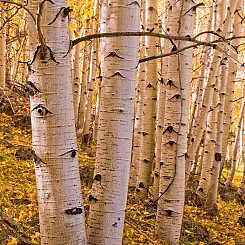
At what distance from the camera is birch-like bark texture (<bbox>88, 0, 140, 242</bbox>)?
235cm

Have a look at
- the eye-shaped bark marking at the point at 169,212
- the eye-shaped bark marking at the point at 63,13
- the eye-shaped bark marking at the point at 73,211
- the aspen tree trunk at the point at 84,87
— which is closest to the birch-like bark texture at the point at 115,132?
the eye-shaped bark marking at the point at 73,211

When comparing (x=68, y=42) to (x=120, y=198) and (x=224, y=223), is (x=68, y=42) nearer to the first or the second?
(x=120, y=198)

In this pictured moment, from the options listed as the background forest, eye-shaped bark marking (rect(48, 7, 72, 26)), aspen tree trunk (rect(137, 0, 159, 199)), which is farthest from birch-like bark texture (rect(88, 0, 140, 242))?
aspen tree trunk (rect(137, 0, 159, 199))

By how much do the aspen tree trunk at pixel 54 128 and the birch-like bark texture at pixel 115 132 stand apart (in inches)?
11.2

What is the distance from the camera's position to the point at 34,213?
15.0 ft

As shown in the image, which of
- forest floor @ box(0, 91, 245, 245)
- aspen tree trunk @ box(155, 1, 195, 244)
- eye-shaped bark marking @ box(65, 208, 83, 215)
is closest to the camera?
eye-shaped bark marking @ box(65, 208, 83, 215)

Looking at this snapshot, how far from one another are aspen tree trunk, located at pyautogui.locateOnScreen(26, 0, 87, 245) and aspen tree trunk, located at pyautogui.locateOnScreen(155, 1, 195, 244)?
2268mm

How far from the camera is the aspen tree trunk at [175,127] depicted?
165 inches

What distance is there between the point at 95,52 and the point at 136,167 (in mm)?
4515

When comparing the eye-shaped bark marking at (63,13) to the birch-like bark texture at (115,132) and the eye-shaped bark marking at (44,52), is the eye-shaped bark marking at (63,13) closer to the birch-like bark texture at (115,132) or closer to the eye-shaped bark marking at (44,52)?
the eye-shaped bark marking at (44,52)

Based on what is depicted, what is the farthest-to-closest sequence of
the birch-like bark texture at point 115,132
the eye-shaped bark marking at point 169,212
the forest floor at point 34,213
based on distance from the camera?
the eye-shaped bark marking at point 169,212, the forest floor at point 34,213, the birch-like bark texture at point 115,132

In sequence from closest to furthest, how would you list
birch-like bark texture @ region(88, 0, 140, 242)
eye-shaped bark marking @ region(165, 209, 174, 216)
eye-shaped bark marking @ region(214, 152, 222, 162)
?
birch-like bark texture @ region(88, 0, 140, 242) < eye-shaped bark marking @ region(165, 209, 174, 216) < eye-shaped bark marking @ region(214, 152, 222, 162)

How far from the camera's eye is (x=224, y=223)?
738 centimetres

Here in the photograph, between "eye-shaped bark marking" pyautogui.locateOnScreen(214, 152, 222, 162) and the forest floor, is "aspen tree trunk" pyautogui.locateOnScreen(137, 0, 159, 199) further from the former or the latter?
"eye-shaped bark marking" pyautogui.locateOnScreen(214, 152, 222, 162)
